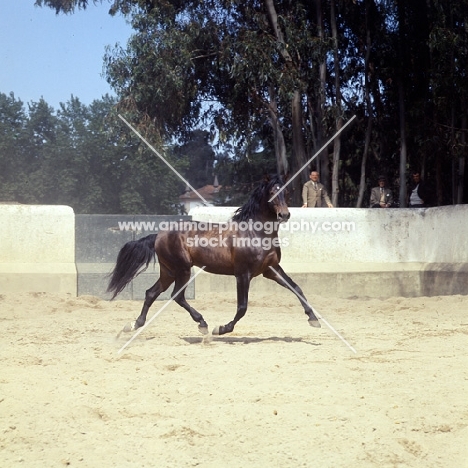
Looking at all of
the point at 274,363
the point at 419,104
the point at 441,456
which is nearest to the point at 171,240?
the point at 274,363

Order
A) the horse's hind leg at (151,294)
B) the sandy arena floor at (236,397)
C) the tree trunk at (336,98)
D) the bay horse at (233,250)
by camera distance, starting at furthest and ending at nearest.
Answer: the tree trunk at (336,98), the horse's hind leg at (151,294), the bay horse at (233,250), the sandy arena floor at (236,397)

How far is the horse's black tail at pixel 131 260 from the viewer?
969 cm

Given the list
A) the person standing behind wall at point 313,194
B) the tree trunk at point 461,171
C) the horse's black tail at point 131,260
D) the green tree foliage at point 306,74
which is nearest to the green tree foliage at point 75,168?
the green tree foliage at point 306,74

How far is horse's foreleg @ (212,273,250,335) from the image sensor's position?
881 cm

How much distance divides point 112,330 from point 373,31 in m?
12.6

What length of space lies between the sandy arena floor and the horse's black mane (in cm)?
139

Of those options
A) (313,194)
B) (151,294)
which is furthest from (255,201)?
(313,194)

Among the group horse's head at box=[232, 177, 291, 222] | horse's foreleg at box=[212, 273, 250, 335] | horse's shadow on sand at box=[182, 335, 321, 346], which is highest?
horse's head at box=[232, 177, 291, 222]

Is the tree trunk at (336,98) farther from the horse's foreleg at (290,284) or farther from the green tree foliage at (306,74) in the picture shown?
the horse's foreleg at (290,284)

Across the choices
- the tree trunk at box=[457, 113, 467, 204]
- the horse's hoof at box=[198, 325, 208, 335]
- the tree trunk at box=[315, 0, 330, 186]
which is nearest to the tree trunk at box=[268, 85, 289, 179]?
the tree trunk at box=[315, 0, 330, 186]

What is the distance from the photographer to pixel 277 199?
28.5ft

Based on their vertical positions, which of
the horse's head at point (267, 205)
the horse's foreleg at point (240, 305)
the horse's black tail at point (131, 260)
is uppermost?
the horse's head at point (267, 205)

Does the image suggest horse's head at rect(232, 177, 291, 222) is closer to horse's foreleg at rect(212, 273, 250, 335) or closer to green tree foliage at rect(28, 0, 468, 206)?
horse's foreleg at rect(212, 273, 250, 335)

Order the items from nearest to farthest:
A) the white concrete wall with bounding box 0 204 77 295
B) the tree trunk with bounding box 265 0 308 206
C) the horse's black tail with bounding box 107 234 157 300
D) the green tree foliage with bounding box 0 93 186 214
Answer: the horse's black tail with bounding box 107 234 157 300 < the white concrete wall with bounding box 0 204 77 295 < the tree trunk with bounding box 265 0 308 206 < the green tree foliage with bounding box 0 93 186 214
